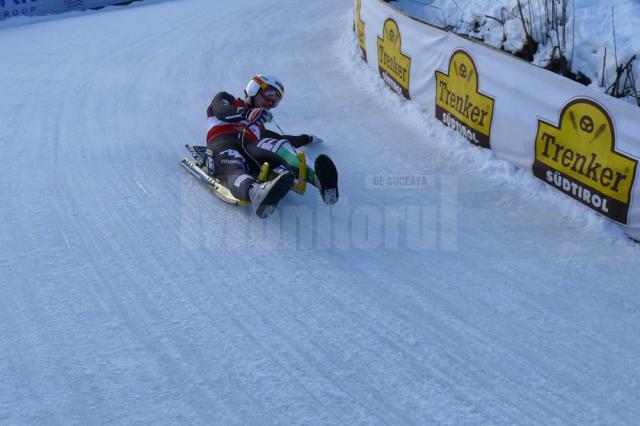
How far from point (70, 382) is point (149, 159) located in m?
3.86

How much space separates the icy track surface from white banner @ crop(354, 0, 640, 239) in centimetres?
21

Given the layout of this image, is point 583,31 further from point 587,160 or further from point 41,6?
point 41,6

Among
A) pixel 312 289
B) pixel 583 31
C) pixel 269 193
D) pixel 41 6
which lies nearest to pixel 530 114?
pixel 583 31

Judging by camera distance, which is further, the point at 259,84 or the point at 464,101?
the point at 464,101

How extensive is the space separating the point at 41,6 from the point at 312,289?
13309 millimetres

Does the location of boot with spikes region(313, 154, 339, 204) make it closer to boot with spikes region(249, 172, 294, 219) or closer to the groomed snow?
boot with spikes region(249, 172, 294, 219)

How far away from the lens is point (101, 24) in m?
14.5

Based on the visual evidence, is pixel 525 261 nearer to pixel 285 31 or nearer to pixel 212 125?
pixel 212 125

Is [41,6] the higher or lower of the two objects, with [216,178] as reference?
higher

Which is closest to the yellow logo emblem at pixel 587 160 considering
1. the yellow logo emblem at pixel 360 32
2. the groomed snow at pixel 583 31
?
the groomed snow at pixel 583 31

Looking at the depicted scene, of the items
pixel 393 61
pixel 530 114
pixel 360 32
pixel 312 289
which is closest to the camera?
pixel 312 289

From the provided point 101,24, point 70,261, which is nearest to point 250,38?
point 101,24

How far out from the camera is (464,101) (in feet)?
23.5

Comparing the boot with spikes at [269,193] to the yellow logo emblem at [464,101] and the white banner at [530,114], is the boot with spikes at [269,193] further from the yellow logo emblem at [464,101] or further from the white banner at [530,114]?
the yellow logo emblem at [464,101]
